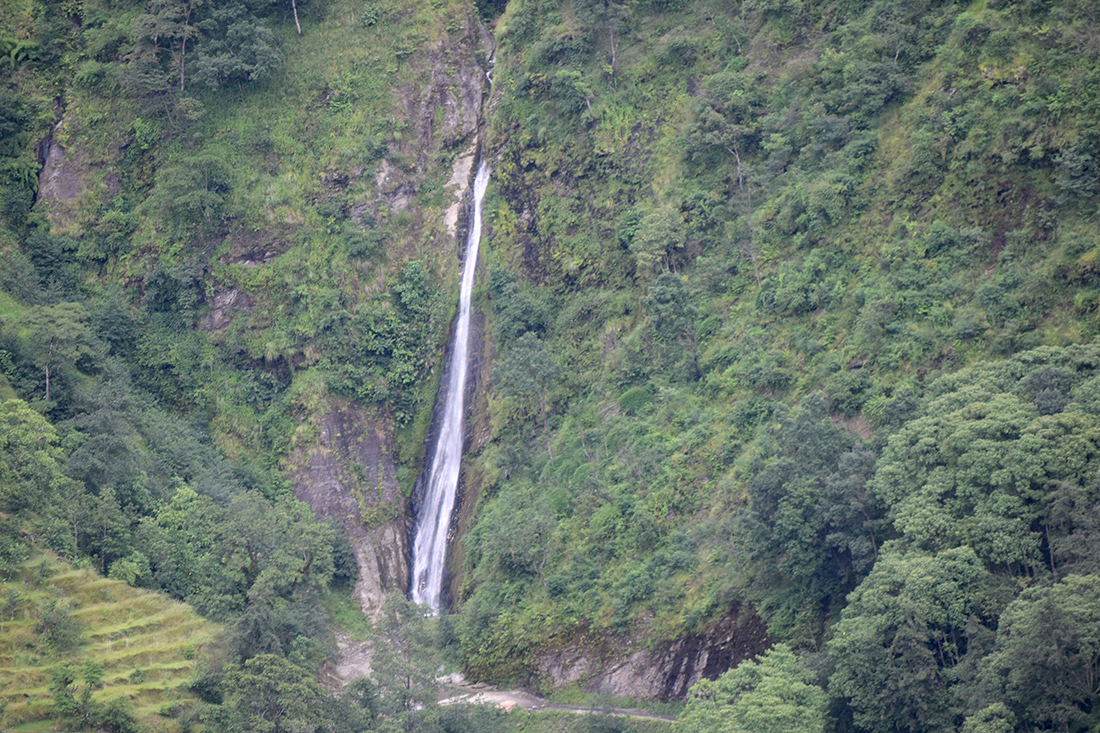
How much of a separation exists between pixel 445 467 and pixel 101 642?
17846 millimetres

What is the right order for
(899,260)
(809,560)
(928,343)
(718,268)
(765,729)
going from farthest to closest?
(718,268)
(899,260)
(928,343)
(809,560)
(765,729)

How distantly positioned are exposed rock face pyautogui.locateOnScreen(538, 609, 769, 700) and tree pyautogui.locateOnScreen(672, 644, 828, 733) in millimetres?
3199

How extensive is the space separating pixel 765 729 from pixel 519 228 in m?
29.9

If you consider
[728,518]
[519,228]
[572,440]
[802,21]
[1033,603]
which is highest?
[802,21]

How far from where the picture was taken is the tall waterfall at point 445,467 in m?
48.5

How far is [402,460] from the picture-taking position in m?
51.8

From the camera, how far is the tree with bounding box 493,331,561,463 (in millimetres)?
45750

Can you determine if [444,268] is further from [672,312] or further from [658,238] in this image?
[672,312]

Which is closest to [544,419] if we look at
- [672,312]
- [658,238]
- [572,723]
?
[672,312]

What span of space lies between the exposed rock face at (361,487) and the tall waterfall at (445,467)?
Answer: 1028 mm

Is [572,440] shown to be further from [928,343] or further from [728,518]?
[928,343]

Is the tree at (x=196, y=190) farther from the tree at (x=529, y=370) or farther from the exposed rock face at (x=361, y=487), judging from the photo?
the tree at (x=529, y=370)

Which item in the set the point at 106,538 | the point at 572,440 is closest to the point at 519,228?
the point at 572,440

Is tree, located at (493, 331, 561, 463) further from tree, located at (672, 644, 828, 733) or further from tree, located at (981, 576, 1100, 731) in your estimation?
tree, located at (981, 576, 1100, 731)
